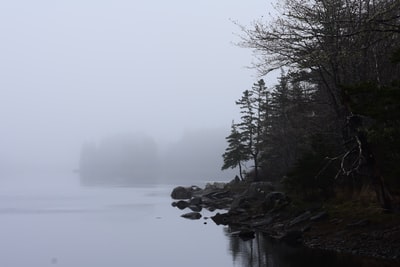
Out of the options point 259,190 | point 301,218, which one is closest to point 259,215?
point 301,218

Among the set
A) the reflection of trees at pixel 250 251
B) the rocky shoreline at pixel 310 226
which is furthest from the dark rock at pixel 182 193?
the reflection of trees at pixel 250 251

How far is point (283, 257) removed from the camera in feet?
64.4

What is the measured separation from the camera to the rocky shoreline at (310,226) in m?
18.6

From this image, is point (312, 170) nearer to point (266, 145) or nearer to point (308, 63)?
point (308, 63)

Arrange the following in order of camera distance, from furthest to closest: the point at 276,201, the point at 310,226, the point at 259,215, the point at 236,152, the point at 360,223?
the point at 236,152 < the point at 259,215 < the point at 276,201 < the point at 310,226 < the point at 360,223

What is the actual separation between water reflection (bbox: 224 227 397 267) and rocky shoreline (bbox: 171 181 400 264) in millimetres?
579

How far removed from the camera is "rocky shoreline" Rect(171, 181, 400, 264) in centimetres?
1858

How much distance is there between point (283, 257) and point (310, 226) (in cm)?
506

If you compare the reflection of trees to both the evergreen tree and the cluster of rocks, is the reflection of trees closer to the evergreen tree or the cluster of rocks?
the cluster of rocks

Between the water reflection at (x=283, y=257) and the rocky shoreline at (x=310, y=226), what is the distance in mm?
579

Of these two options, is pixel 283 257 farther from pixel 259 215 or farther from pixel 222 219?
pixel 222 219

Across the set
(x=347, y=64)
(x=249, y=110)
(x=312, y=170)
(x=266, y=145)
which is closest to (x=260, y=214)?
(x=312, y=170)

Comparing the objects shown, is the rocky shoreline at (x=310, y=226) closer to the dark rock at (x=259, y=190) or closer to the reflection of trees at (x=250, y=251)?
the dark rock at (x=259, y=190)

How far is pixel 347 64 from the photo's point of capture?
2295cm
